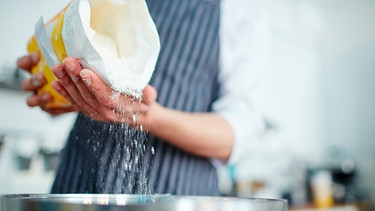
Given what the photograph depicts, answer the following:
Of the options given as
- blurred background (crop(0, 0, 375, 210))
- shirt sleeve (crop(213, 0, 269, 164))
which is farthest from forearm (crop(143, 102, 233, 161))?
blurred background (crop(0, 0, 375, 210))

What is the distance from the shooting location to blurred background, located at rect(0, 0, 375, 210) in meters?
2.77

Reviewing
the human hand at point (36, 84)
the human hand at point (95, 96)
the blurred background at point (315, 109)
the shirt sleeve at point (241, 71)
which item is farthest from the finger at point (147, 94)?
the blurred background at point (315, 109)

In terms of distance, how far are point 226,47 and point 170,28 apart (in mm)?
116

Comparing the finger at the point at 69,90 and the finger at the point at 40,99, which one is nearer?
the finger at the point at 69,90

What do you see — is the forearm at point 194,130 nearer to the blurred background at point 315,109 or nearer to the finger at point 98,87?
the finger at point 98,87

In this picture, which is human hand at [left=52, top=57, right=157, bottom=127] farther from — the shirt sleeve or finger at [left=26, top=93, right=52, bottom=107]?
the shirt sleeve

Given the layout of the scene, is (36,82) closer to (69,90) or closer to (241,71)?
(69,90)

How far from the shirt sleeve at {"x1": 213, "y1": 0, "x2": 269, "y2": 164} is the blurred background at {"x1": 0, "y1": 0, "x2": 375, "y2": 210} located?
1.47 m

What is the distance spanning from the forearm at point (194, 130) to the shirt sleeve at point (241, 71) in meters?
0.03

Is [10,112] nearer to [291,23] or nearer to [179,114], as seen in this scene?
[179,114]

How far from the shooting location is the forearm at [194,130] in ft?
2.38

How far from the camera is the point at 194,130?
0.80 m

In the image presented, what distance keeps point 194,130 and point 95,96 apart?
304 millimetres

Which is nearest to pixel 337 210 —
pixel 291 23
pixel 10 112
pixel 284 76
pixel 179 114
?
pixel 284 76
